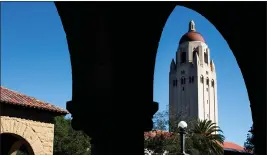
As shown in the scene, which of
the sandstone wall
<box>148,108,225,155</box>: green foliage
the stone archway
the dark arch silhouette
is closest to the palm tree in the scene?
<box>148,108,225,155</box>: green foliage

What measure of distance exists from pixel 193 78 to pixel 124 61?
96.3 m

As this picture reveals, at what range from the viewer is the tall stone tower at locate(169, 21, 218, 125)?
98.5 meters

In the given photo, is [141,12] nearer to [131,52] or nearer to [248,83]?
[131,52]

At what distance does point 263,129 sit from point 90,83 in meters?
1.57

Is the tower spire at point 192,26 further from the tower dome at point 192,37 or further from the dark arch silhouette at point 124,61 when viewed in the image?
the dark arch silhouette at point 124,61

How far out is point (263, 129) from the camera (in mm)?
3812

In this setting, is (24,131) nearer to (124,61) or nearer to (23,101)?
(23,101)

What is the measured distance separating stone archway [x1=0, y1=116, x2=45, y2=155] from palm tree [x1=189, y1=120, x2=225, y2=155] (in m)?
29.6

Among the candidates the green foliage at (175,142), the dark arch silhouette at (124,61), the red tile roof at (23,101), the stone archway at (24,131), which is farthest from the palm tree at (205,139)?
the dark arch silhouette at (124,61)

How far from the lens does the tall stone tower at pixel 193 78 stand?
9850cm

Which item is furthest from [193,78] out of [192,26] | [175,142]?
[175,142]

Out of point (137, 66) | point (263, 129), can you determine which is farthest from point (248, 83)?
point (137, 66)

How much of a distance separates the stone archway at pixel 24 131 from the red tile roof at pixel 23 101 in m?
0.51

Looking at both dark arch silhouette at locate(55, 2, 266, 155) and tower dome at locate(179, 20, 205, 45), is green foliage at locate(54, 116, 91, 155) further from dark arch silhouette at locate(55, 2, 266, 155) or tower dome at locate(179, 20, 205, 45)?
tower dome at locate(179, 20, 205, 45)
